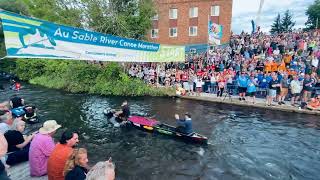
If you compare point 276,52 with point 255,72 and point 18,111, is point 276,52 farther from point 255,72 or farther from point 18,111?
point 18,111

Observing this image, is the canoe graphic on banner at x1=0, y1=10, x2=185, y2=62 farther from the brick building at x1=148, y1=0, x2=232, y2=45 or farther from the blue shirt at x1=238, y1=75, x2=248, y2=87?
the brick building at x1=148, y1=0, x2=232, y2=45

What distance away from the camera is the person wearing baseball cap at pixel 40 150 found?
7.08 m

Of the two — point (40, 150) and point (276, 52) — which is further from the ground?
point (276, 52)

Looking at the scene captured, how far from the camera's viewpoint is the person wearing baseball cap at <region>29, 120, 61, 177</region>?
7078 mm

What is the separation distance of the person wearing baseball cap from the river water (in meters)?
3.68

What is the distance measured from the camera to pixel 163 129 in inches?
569

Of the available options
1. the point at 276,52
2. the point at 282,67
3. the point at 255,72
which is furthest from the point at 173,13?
the point at 255,72

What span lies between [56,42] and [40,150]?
474 cm

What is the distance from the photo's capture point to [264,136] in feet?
46.7

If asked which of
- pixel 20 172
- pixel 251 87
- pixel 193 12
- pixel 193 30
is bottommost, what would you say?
pixel 20 172

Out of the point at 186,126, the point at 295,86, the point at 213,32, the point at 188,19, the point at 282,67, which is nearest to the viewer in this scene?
the point at 186,126

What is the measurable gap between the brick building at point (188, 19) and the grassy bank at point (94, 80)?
607 inches

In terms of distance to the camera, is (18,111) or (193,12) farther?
(193,12)

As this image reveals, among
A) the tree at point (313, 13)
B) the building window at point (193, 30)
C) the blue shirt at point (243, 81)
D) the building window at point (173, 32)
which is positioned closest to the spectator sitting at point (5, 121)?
the blue shirt at point (243, 81)
